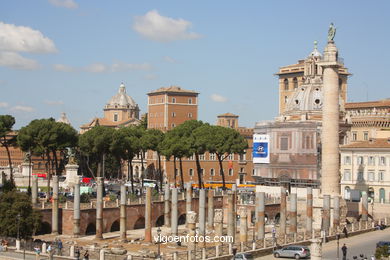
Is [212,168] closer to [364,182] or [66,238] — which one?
[364,182]

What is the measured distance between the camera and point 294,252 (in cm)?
4866

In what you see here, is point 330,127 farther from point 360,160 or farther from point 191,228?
point 191,228

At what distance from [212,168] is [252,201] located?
51.3 metres

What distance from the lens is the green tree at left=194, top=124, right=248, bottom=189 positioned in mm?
93000

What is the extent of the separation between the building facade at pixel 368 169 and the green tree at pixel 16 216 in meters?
40.3

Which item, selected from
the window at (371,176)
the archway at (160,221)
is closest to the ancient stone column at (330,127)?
the window at (371,176)

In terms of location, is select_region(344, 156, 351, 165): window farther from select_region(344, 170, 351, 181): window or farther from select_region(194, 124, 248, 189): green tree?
select_region(194, 124, 248, 189): green tree

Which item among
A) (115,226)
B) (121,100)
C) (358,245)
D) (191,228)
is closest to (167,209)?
(115,226)

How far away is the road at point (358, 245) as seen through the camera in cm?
5094

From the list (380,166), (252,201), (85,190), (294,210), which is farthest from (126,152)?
(294,210)

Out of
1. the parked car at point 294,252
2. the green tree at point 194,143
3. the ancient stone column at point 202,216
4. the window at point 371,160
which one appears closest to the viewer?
the parked car at point 294,252

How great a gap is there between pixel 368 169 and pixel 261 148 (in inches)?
644

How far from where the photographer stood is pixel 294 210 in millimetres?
63438

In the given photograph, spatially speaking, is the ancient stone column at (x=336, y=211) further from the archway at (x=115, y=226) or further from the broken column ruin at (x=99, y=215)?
the broken column ruin at (x=99, y=215)
